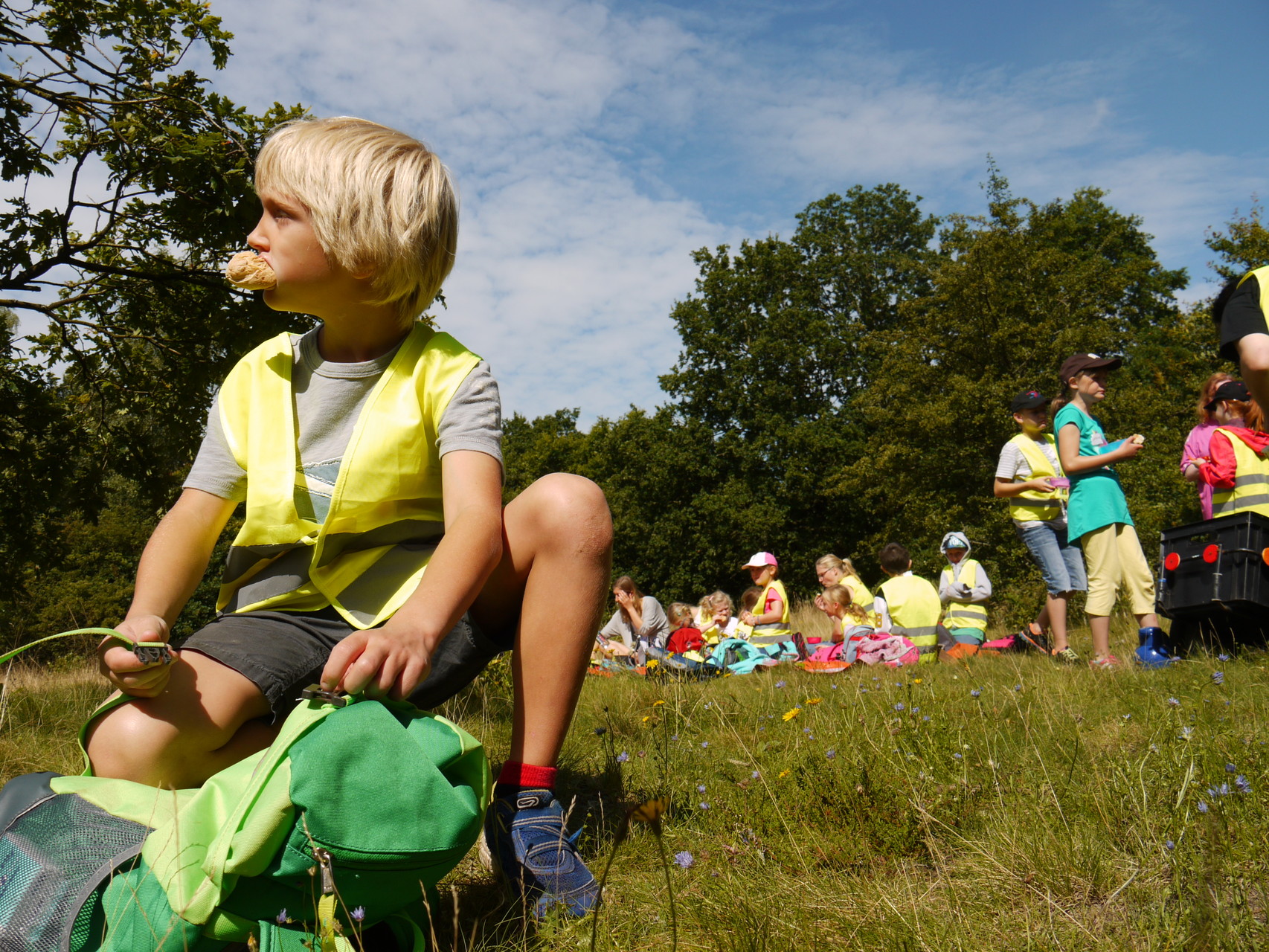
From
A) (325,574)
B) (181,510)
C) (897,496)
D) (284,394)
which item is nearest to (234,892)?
(325,574)

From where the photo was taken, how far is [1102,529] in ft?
17.6

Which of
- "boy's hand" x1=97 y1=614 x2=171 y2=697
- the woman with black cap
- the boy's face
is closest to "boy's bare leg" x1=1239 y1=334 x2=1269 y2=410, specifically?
the boy's face

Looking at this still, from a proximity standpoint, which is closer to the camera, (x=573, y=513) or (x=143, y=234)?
(x=573, y=513)

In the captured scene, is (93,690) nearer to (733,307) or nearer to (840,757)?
(840,757)

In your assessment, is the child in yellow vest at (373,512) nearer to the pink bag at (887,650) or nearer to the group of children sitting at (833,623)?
the group of children sitting at (833,623)

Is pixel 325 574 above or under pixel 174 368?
under

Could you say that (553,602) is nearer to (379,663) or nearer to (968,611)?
(379,663)

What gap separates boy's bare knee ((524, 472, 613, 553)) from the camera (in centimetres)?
183

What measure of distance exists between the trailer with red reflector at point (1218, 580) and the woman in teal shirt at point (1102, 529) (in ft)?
0.46

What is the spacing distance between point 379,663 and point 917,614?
7143 mm

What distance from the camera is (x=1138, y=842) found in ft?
5.48

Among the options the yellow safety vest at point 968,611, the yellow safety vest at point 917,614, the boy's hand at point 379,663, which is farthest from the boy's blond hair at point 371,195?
the yellow safety vest at point 968,611

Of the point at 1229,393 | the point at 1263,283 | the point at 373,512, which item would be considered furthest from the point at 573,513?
the point at 1229,393

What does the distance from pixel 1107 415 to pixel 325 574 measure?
907 inches
